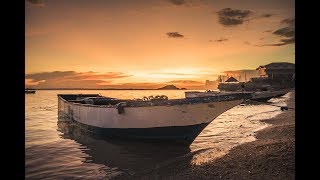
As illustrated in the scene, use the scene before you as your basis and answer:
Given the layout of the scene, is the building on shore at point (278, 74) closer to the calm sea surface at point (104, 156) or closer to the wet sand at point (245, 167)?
the calm sea surface at point (104, 156)

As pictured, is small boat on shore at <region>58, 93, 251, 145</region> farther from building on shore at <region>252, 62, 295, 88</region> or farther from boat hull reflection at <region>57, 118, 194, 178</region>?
building on shore at <region>252, 62, 295, 88</region>

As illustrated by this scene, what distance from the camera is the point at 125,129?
51.9 ft

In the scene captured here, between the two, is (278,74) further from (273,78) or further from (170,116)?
(170,116)

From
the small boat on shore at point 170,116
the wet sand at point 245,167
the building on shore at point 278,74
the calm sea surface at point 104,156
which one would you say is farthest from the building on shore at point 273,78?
the wet sand at point 245,167

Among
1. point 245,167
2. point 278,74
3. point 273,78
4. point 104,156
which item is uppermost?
point 278,74

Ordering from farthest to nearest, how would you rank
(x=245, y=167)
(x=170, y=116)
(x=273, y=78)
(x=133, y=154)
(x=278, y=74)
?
(x=278, y=74), (x=273, y=78), (x=170, y=116), (x=133, y=154), (x=245, y=167)

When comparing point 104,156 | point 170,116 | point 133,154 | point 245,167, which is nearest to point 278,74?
point 170,116

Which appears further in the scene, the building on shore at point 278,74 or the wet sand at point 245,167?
the building on shore at point 278,74

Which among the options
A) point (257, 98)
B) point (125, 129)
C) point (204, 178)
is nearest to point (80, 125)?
point (125, 129)

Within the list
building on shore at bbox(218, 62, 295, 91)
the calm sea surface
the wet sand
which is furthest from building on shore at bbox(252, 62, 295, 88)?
the wet sand
